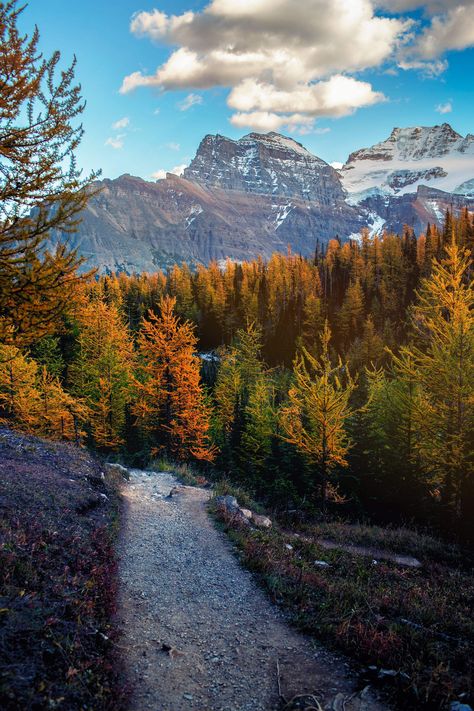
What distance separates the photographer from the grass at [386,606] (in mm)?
5540

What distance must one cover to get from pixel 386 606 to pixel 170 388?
60.1 feet

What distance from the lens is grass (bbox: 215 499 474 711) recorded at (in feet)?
A: 18.2

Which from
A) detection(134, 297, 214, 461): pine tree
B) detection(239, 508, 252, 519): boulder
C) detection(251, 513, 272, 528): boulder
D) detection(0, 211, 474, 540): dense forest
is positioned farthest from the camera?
detection(134, 297, 214, 461): pine tree

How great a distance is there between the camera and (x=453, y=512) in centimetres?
1678

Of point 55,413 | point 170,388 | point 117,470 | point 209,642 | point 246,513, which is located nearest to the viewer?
point 209,642

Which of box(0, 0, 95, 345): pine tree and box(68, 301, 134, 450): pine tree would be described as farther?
box(68, 301, 134, 450): pine tree

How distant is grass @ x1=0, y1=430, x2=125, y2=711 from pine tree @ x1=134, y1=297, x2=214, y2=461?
11.8 m

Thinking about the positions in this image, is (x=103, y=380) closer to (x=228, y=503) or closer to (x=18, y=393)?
(x=18, y=393)

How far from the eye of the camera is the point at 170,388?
2452 cm

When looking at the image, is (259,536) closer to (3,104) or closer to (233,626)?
(233,626)

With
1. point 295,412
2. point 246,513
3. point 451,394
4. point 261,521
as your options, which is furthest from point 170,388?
point 451,394

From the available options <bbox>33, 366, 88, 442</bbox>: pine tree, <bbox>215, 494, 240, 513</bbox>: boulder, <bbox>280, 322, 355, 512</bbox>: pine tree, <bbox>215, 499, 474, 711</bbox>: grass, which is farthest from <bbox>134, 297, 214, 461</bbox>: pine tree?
<bbox>215, 499, 474, 711</bbox>: grass

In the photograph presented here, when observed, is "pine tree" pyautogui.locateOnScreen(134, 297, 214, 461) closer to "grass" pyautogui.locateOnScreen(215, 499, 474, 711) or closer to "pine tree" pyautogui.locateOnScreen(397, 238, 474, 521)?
"grass" pyautogui.locateOnScreen(215, 499, 474, 711)

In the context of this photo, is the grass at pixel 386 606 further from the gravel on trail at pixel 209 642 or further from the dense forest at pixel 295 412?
the dense forest at pixel 295 412
